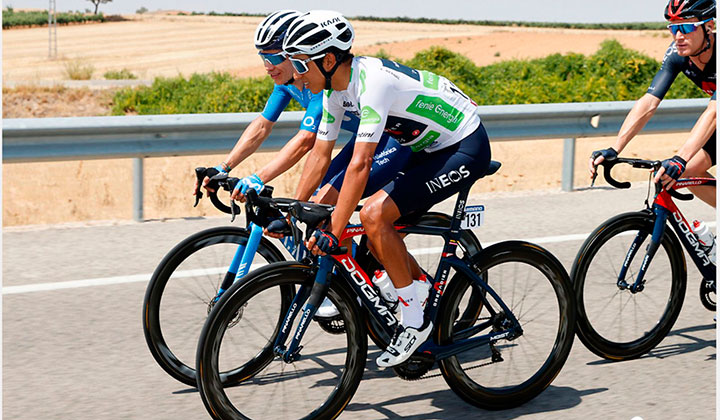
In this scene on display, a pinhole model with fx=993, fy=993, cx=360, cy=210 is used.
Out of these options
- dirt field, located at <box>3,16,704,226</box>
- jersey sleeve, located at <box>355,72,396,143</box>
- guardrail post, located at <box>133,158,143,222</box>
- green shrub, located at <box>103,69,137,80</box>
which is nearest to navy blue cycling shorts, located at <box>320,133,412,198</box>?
jersey sleeve, located at <box>355,72,396,143</box>

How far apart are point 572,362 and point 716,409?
87cm

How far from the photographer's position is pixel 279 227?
14.7 ft

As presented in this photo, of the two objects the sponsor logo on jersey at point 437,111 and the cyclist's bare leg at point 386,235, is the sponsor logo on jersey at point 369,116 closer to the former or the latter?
the sponsor logo on jersey at point 437,111

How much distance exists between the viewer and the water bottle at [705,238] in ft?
18.7

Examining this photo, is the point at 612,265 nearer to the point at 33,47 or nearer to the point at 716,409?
the point at 716,409

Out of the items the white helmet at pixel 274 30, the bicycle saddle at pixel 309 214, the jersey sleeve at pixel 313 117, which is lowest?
the bicycle saddle at pixel 309 214

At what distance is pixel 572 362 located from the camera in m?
5.52

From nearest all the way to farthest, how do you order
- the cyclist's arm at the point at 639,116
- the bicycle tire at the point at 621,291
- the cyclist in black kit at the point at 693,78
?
the cyclist in black kit at the point at 693,78 → the bicycle tire at the point at 621,291 → the cyclist's arm at the point at 639,116

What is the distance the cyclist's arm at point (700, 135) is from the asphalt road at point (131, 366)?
1.17 meters

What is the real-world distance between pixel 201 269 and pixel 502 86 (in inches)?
966

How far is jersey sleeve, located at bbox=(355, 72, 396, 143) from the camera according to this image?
4348 millimetres

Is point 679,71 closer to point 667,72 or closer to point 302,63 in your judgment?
point 667,72

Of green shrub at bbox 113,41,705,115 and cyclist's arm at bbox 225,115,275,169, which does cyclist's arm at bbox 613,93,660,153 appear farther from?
green shrub at bbox 113,41,705,115

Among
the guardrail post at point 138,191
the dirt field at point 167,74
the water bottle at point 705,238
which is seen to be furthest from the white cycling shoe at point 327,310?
the dirt field at point 167,74
